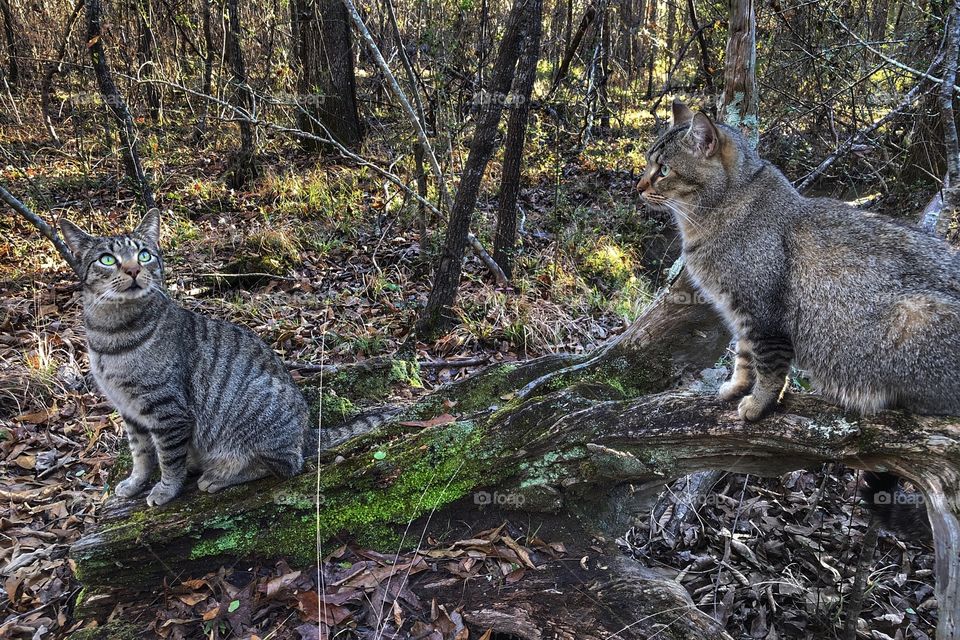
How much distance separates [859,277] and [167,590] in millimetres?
4030

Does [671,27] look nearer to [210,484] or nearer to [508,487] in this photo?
[508,487]

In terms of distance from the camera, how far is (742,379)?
11.0 ft

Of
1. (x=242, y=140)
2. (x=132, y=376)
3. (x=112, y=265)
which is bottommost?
(x=132, y=376)

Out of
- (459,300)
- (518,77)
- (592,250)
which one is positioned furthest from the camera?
(592,250)

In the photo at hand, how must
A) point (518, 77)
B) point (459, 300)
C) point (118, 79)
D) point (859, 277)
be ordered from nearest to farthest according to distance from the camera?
point (859, 277), point (518, 77), point (459, 300), point (118, 79)

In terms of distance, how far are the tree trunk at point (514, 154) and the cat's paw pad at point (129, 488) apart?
15.9 feet

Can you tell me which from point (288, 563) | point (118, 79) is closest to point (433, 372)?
point (288, 563)

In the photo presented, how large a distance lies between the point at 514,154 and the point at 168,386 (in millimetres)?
4864

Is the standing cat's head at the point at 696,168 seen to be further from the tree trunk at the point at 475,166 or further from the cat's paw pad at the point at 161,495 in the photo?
the cat's paw pad at the point at 161,495

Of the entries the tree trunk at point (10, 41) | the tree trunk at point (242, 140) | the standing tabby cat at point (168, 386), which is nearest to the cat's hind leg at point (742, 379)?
the standing tabby cat at point (168, 386)

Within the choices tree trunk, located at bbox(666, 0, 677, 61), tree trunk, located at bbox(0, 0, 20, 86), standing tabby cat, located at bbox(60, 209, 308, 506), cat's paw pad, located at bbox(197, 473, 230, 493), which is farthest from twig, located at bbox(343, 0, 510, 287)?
tree trunk, located at bbox(666, 0, 677, 61)

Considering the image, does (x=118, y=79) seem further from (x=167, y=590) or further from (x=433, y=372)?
(x=167, y=590)

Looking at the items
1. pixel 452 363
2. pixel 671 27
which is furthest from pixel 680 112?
pixel 671 27

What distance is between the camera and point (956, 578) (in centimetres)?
246
